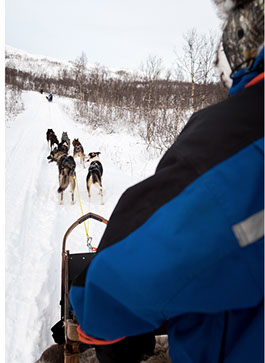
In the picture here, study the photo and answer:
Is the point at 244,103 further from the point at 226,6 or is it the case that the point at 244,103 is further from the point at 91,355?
the point at 91,355

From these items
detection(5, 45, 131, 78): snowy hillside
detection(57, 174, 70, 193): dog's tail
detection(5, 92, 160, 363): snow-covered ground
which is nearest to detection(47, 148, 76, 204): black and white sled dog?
detection(57, 174, 70, 193): dog's tail

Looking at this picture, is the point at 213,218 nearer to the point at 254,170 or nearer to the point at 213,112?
the point at 254,170

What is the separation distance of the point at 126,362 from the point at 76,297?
0.38 metres

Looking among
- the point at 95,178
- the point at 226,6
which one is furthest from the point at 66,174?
the point at 226,6

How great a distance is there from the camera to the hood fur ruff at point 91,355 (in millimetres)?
1185

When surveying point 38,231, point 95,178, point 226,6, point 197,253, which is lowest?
point 38,231

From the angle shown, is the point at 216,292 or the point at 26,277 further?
the point at 26,277

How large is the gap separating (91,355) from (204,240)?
Result: 50.0 inches

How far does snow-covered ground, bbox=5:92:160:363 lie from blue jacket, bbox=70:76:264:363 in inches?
72.4

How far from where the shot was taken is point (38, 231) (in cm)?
363

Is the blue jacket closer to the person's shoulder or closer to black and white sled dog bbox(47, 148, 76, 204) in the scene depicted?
the person's shoulder

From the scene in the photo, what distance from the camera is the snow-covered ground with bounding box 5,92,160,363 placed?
2080mm

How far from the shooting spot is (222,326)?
0.59 m
